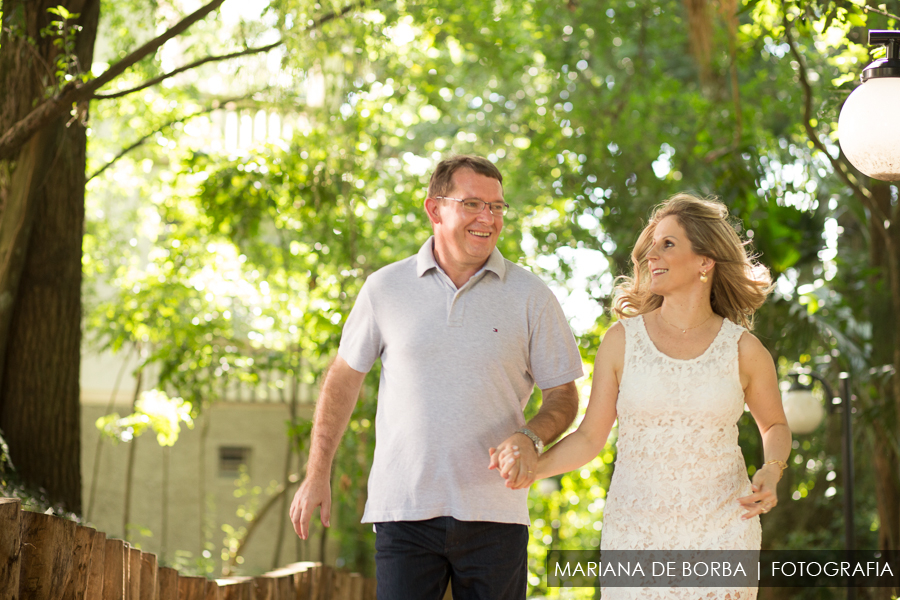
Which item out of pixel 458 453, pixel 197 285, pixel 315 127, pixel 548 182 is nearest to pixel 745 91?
pixel 548 182

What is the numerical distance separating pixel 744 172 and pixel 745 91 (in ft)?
11.0

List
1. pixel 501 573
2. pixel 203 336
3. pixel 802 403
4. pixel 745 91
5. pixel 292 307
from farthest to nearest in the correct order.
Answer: pixel 745 91, pixel 292 307, pixel 203 336, pixel 802 403, pixel 501 573

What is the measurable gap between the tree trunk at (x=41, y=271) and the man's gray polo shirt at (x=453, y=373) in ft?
10.9

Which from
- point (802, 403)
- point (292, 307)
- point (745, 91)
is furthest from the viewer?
point (745, 91)

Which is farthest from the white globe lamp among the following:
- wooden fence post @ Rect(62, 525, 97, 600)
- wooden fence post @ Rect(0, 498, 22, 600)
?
wooden fence post @ Rect(0, 498, 22, 600)

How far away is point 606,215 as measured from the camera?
33.6ft

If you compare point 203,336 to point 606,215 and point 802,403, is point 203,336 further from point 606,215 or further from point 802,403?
point 802,403

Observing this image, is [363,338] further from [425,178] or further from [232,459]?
[232,459]

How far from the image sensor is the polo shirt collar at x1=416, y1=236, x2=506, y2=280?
10.7 feet

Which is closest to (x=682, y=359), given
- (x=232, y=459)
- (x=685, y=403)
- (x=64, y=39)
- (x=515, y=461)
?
(x=685, y=403)

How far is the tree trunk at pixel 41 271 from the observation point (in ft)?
18.2

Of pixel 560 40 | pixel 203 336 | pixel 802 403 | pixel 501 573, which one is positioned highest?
pixel 560 40

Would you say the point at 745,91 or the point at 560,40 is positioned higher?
the point at 560,40

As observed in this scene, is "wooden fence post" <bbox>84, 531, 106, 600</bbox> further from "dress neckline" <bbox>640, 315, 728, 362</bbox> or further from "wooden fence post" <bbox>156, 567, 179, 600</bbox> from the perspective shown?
"dress neckline" <bbox>640, 315, 728, 362</bbox>
